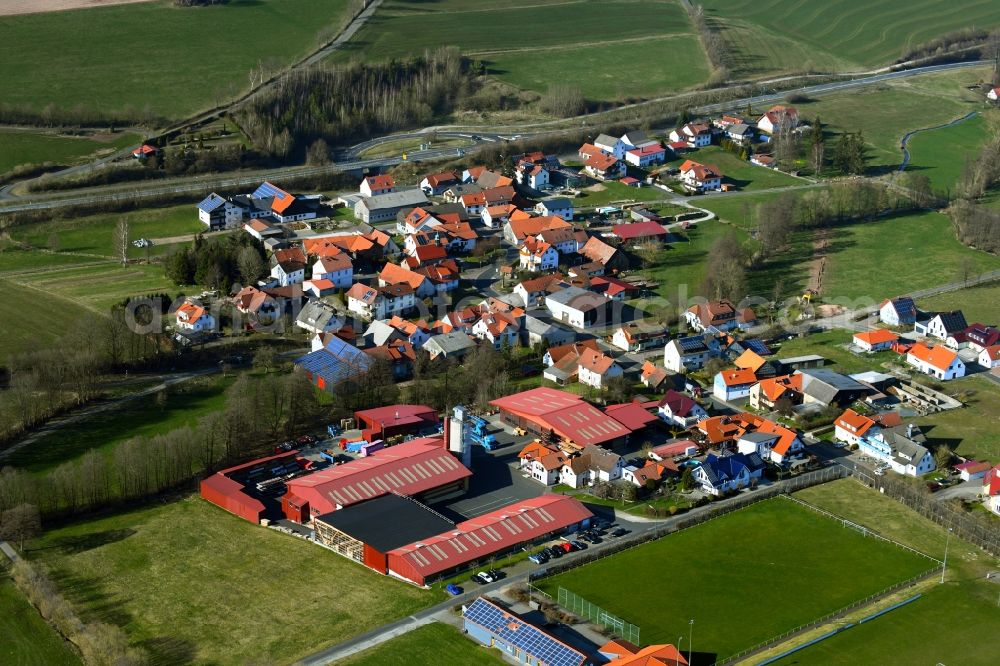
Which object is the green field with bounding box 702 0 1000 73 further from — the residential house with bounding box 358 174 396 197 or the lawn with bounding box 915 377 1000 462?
the lawn with bounding box 915 377 1000 462

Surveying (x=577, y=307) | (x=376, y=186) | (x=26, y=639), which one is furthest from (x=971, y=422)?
(x=376, y=186)

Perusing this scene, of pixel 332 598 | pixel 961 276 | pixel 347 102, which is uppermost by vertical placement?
pixel 347 102

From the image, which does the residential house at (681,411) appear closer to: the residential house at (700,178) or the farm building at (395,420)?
the farm building at (395,420)

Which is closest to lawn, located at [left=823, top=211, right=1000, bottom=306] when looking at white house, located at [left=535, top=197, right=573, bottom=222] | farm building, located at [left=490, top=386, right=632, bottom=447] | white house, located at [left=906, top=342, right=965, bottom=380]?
white house, located at [left=906, top=342, right=965, bottom=380]

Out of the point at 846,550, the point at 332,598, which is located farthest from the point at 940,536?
the point at 332,598

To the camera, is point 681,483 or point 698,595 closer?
point 698,595

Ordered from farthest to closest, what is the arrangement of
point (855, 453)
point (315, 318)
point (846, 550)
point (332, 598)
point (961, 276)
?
point (961, 276), point (315, 318), point (855, 453), point (846, 550), point (332, 598)

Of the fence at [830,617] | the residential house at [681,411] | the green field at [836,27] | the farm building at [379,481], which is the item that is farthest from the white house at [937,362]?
the green field at [836,27]

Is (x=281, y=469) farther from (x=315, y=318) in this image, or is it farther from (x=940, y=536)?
(x=940, y=536)

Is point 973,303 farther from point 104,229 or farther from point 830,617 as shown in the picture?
point 104,229
